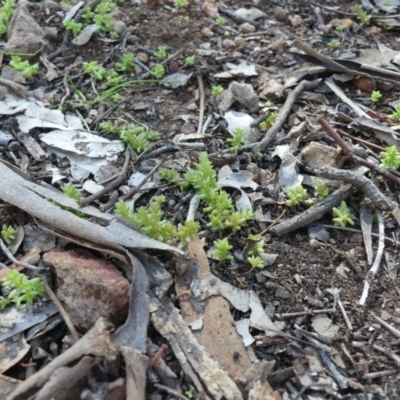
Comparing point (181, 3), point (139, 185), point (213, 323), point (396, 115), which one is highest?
point (181, 3)

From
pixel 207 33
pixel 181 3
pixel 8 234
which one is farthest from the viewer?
pixel 181 3

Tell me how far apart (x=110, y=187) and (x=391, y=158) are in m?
1.47

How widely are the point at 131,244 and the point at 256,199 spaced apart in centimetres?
75

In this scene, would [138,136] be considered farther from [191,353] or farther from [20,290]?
[191,353]

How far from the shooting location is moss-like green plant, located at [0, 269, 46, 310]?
7.93 ft

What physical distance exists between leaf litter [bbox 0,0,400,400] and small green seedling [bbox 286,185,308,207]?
4 centimetres

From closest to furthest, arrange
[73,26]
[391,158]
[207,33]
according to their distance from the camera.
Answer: [391,158], [73,26], [207,33]

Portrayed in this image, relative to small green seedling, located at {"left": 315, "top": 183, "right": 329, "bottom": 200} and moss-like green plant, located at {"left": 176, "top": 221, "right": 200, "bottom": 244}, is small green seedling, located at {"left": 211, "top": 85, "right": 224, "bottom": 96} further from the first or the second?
moss-like green plant, located at {"left": 176, "top": 221, "right": 200, "bottom": 244}

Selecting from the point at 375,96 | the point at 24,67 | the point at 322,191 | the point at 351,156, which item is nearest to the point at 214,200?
the point at 322,191

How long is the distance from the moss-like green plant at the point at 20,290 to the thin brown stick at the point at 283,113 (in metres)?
1.41

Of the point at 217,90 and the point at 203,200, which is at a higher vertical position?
the point at 217,90

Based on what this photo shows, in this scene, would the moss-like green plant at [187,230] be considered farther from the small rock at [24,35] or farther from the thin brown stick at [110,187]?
the small rock at [24,35]

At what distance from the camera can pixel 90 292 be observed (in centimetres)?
233

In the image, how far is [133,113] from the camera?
3.46m
